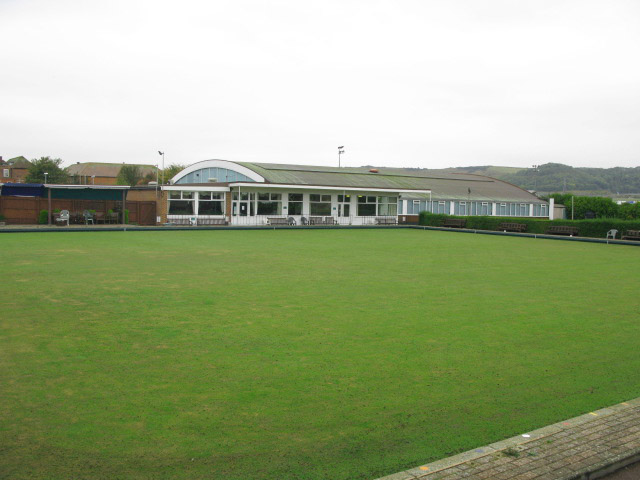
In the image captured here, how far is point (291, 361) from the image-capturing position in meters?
5.82

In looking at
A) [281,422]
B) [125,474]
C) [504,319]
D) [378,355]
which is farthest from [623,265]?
[125,474]

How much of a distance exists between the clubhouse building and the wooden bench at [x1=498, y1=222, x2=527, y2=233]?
9509 mm

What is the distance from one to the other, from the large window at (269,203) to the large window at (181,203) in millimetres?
4555

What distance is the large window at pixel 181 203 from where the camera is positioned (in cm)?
3388

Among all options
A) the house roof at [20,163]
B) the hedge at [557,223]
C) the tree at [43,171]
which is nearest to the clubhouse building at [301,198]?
the hedge at [557,223]

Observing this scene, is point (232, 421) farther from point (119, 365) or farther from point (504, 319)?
point (504, 319)

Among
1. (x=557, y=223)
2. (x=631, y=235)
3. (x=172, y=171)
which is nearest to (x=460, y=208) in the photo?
(x=557, y=223)

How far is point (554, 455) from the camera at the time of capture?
369 centimetres

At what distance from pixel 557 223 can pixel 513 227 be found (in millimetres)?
2764

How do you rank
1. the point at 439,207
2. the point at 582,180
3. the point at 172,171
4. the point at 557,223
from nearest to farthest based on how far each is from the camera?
the point at 557,223, the point at 439,207, the point at 172,171, the point at 582,180

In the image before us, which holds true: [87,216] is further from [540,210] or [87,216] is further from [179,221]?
[540,210]

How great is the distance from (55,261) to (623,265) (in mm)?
16453

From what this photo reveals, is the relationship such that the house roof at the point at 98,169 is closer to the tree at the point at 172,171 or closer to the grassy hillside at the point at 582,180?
the tree at the point at 172,171

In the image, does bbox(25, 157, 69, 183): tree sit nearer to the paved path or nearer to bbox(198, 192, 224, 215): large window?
bbox(198, 192, 224, 215): large window
